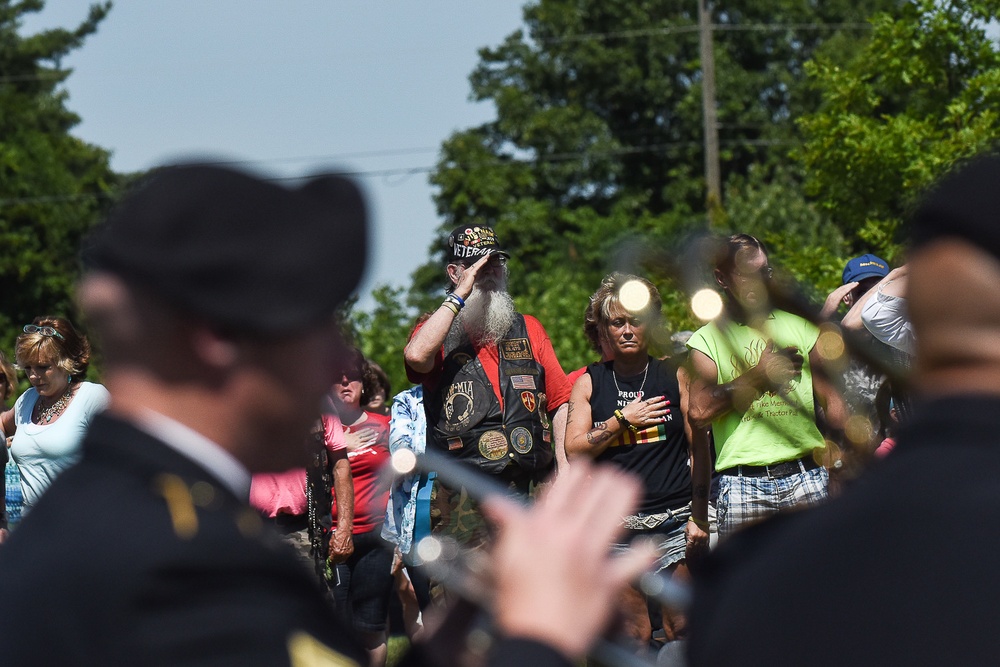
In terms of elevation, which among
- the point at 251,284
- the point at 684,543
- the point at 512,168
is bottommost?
the point at 512,168

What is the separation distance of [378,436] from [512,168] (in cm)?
2927

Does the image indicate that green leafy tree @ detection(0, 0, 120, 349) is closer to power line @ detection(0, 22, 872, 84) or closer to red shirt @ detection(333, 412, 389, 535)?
power line @ detection(0, 22, 872, 84)

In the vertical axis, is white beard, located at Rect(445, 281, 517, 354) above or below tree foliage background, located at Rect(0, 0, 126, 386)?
above

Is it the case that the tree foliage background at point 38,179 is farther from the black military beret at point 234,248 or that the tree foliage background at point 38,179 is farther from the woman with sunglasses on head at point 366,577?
the black military beret at point 234,248

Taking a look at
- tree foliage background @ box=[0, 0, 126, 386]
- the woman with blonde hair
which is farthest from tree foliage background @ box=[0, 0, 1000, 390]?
the woman with blonde hair

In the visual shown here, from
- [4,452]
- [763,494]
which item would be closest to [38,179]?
[4,452]

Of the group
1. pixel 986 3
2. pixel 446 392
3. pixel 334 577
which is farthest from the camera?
pixel 986 3

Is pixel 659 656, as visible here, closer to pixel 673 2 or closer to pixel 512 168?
pixel 512 168

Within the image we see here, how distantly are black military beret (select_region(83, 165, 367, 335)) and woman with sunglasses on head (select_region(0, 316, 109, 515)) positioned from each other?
5.16m

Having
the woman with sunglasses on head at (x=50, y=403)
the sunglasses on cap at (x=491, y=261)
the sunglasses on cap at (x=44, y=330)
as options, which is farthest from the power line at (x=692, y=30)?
the sunglasses on cap at (x=491, y=261)

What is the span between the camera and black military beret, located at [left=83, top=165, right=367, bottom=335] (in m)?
1.39

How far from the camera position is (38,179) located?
35656 mm

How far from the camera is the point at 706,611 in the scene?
1.61 m

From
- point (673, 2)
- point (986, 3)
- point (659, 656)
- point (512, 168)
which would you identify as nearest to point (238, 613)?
point (659, 656)
